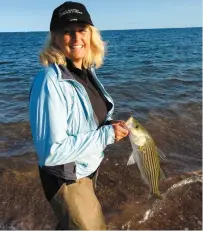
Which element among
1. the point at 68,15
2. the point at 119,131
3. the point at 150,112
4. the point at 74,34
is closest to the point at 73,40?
the point at 74,34

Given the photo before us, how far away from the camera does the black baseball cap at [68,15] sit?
11.4ft

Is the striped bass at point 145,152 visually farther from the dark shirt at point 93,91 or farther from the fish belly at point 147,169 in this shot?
the dark shirt at point 93,91

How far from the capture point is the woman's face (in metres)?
3.60

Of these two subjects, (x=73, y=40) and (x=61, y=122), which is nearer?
(x=61, y=122)

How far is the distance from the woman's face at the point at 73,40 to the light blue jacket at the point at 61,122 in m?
0.40

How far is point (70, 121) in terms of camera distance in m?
3.32

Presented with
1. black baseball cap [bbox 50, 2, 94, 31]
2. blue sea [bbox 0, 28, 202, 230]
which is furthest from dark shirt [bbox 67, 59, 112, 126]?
blue sea [bbox 0, 28, 202, 230]

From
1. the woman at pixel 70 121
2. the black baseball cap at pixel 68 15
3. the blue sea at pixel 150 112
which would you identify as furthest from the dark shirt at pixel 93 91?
the blue sea at pixel 150 112

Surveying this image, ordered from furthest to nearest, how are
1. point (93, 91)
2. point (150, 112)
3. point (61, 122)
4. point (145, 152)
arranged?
point (150, 112)
point (145, 152)
point (93, 91)
point (61, 122)

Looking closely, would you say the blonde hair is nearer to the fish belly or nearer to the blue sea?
the blue sea

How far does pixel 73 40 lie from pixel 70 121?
946mm

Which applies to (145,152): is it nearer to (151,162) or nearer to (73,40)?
(151,162)

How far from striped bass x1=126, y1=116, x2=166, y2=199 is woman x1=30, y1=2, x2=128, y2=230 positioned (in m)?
0.26

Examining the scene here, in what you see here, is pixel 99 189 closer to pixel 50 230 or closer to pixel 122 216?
pixel 122 216
